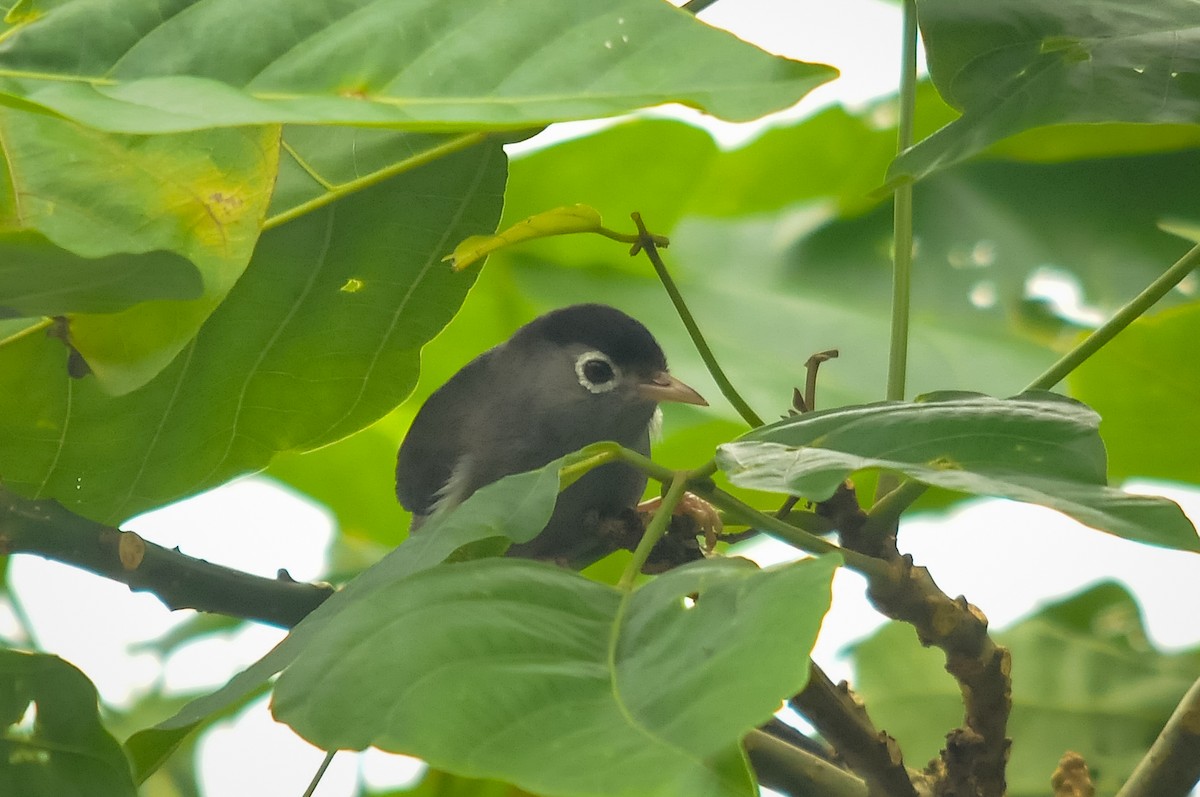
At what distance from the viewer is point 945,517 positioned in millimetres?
2564

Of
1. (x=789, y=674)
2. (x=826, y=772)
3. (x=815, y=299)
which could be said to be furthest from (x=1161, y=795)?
(x=815, y=299)

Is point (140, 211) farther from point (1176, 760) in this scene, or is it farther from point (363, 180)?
point (1176, 760)

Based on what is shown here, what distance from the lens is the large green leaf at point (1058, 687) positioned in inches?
92.0

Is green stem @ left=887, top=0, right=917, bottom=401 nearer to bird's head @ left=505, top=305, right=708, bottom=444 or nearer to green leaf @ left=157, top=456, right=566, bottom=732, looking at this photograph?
green leaf @ left=157, top=456, right=566, bottom=732

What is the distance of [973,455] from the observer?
3.56 feet

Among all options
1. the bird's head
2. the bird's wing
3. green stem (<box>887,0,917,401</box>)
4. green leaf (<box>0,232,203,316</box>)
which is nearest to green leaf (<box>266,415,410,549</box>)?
the bird's wing

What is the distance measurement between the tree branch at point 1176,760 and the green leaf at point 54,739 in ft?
3.32

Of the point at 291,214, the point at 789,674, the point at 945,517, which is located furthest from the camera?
the point at 945,517

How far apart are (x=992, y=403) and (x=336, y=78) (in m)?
0.61

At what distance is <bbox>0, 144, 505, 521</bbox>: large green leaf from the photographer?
153 centimetres

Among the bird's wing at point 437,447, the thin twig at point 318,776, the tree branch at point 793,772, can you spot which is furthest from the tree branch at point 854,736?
the bird's wing at point 437,447

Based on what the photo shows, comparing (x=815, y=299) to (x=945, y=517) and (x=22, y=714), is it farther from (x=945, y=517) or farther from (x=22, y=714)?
(x=22, y=714)

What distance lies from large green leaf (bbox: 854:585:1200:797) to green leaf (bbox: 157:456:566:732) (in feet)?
4.82

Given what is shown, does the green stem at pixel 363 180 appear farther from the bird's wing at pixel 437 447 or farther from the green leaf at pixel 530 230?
the bird's wing at pixel 437 447
